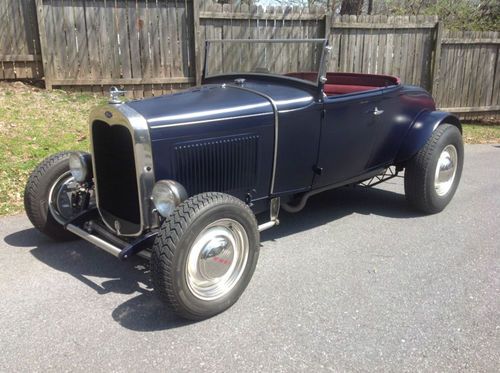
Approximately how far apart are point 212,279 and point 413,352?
1.18m

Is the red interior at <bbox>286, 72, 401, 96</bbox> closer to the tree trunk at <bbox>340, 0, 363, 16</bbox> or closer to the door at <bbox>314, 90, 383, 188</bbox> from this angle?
the door at <bbox>314, 90, 383, 188</bbox>

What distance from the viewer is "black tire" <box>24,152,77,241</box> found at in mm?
3529

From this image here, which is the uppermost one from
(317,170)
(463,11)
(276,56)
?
(463,11)

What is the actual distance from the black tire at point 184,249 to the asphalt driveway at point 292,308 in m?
0.12

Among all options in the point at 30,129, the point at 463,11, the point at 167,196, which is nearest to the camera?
the point at 167,196

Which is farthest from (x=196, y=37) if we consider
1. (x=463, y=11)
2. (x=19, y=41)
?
(x=463, y=11)

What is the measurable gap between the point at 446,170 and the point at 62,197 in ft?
11.6

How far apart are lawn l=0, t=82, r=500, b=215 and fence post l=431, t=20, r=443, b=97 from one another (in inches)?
55.7

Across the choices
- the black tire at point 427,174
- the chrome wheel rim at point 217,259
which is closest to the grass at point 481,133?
the black tire at point 427,174

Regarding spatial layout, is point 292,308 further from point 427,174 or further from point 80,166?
point 427,174

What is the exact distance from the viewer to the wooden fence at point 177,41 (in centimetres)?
717

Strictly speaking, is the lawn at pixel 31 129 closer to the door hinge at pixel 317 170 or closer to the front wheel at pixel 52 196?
the front wheel at pixel 52 196

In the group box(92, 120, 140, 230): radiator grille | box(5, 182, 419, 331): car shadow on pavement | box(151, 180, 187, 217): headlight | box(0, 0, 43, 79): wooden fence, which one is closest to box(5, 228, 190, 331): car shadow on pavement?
box(5, 182, 419, 331): car shadow on pavement

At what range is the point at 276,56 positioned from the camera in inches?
161
